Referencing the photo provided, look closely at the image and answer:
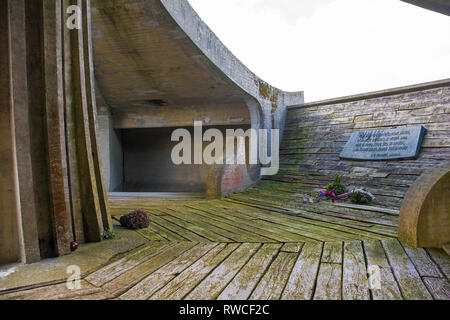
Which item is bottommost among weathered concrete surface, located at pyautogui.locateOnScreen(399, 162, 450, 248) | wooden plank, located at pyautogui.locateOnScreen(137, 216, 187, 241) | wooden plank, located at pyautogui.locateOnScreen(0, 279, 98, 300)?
wooden plank, located at pyautogui.locateOnScreen(137, 216, 187, 241)

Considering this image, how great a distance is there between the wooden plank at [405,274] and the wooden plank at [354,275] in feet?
0.82

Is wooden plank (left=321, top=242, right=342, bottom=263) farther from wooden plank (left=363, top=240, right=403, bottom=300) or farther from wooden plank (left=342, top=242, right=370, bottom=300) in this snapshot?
wooden plank (left=363, top=240, right=403, bottom=300)

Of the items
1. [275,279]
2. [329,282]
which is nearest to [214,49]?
[275,279]

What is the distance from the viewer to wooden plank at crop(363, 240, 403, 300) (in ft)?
7.22

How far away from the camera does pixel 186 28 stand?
20.1ft

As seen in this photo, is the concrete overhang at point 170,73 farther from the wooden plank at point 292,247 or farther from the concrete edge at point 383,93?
the wooden plank at point 292,247

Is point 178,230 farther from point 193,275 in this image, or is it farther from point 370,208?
point 370,208

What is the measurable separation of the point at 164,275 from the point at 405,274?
2.04 m

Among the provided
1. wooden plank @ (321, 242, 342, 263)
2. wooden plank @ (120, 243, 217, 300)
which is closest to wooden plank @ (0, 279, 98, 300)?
wooden plank @ (120, 243, 217, 300)

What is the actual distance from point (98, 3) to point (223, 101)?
15.3 feet

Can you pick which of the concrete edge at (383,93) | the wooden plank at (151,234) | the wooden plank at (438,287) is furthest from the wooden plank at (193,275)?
the concrete edge at (383,93)

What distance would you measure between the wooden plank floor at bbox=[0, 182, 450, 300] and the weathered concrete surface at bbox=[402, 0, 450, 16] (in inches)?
85.0
